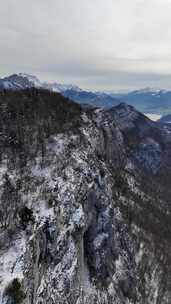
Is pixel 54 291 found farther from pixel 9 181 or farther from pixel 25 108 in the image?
pixel 25 108

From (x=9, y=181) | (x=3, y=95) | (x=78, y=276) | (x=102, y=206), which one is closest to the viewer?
(x=9, y=181)

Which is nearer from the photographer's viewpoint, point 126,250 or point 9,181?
point 9,181

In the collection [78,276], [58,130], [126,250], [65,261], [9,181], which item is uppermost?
[58,130]

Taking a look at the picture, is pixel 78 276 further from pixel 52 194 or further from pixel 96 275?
pixel 52 194

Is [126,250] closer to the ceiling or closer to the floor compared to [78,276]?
closer to the floor

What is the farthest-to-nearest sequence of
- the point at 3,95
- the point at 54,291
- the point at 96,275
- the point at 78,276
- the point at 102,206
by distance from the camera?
the point at 3,95, the point at 102,206, the point at 96,275, the point at 78,276, the point at 54,291

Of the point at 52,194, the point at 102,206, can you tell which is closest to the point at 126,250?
the point at 102,206
